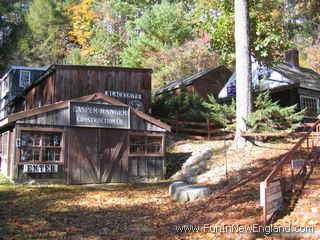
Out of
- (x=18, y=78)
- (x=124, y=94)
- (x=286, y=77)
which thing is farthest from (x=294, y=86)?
(x=18, y=78)

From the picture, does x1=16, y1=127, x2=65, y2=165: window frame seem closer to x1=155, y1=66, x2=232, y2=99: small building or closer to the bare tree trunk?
the bare tree trunk

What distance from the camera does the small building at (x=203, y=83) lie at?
34.3 m

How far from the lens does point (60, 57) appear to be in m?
47.1

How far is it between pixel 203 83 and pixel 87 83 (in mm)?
13955

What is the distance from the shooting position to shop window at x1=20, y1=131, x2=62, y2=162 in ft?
48.7

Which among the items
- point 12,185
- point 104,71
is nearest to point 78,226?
point 12,185

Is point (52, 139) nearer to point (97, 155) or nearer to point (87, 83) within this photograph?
point (97, 155)

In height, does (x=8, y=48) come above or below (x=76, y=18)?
below

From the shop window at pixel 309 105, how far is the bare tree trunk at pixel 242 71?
36.8 feet

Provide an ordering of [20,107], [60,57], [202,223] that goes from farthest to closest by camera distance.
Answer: [60,57], [20,107], [202,223]

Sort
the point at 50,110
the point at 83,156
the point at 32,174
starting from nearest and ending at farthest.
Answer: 1. the point at 32,174
2. the point at 50,110
3. the point at 83,156

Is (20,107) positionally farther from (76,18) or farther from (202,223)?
(202,223)

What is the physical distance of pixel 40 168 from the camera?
48.9 ft

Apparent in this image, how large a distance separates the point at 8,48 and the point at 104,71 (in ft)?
81.1
